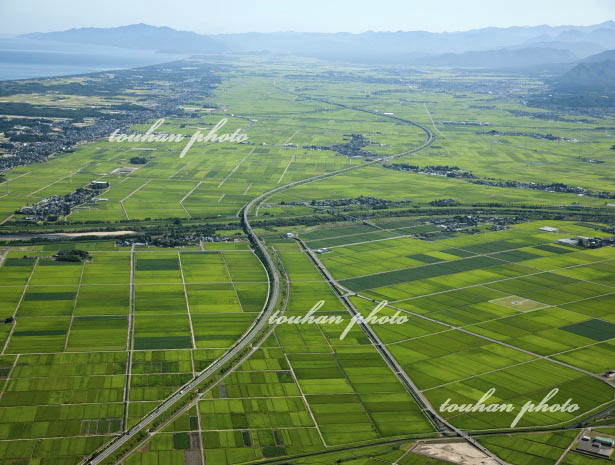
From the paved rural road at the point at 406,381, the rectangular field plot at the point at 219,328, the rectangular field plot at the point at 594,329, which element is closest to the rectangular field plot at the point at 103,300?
the rectangular field plot at the point at 219,328

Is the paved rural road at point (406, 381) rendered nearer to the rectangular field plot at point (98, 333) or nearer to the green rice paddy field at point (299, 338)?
the green rice paddy field at point (299, 338)

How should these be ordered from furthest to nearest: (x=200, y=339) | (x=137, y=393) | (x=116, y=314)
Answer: (x=116, y=314), (x=200, y=339), (x=137, y=393)

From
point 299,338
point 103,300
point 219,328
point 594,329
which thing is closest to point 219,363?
point 219,328

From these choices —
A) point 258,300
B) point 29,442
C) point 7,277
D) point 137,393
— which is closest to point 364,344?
point 258,300

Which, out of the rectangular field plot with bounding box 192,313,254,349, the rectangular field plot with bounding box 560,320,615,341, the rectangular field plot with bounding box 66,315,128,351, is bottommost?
the rectangular field plot with bounding box 560,320,615,341

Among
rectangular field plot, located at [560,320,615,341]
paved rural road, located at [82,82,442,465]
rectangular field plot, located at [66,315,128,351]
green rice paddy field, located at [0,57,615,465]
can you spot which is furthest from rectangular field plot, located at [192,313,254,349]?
rectangular field plot, located at [560,320,615,341]

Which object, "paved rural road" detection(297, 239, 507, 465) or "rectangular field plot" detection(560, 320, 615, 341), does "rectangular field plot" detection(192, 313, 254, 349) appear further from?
"rectangular field plot" detection(560, 320, 615, 341)

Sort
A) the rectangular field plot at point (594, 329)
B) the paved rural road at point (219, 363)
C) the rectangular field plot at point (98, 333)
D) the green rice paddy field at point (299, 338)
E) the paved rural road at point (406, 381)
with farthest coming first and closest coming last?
the rectangular field plot at point (594, 329)
the rectangular field plot at point (98, 333)
the paved rural road at point (406, 381)
the green rice paddy field at point (299, 338)
the paved rural road at point (219, 363)

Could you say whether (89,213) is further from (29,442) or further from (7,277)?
(29,442)

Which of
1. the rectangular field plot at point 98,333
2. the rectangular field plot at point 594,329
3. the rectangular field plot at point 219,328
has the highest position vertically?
the rectangular field plot at point 98,333

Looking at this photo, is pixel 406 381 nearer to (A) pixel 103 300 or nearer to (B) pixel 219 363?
(B) pixel 219 363

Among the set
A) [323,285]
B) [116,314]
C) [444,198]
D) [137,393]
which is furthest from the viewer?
[444,198]
